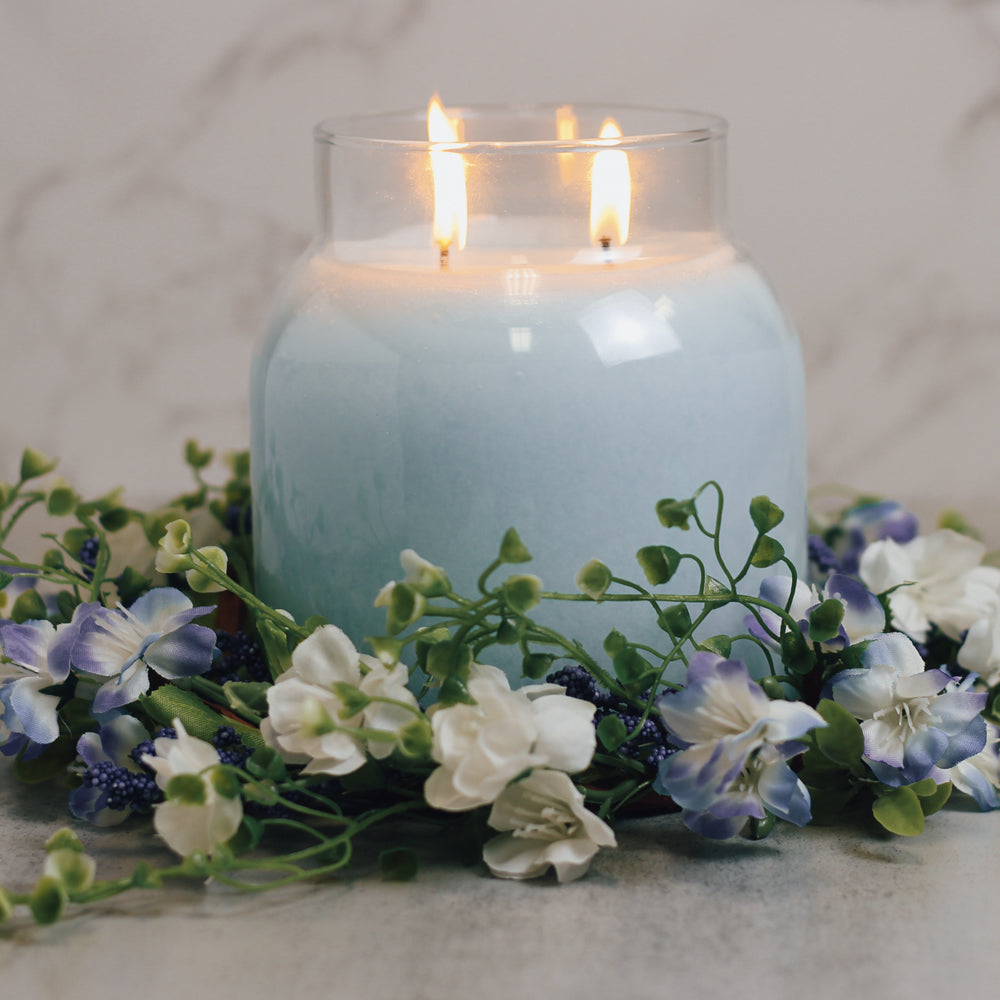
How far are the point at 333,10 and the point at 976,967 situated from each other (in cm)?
76

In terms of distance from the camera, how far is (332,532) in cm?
54

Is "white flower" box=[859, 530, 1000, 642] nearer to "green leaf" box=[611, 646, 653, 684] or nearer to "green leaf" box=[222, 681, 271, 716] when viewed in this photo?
"green leaf" box=[611, 646, 653, 684]

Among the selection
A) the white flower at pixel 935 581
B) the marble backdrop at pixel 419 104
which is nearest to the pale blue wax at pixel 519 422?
the white flower at pixel 935 581

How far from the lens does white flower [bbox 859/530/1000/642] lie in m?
0.63

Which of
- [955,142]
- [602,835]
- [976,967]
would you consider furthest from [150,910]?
[955,142]

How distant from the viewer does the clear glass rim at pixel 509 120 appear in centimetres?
54

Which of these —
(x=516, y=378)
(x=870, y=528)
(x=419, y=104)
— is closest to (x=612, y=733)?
Result: (x=516, y=378)

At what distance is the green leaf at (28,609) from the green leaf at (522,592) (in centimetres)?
27

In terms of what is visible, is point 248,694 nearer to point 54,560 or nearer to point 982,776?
point 54,560

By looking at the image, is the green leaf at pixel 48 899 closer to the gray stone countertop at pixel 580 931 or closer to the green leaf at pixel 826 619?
the gray stone countertop at pixel 580 931

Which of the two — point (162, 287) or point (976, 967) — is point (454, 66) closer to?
point (162, 287)

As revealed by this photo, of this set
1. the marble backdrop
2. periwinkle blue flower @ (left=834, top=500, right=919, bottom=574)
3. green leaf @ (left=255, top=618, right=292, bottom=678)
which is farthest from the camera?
the marble backdrop

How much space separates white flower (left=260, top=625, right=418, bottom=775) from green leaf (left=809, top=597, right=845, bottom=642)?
15cm

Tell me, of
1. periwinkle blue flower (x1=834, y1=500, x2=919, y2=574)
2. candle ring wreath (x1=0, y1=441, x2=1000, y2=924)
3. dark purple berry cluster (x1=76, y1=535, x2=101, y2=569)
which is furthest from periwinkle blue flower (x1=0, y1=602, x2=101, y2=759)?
periwinkle blue flower (x1=834, y1=500, x2=919, y2=574)
